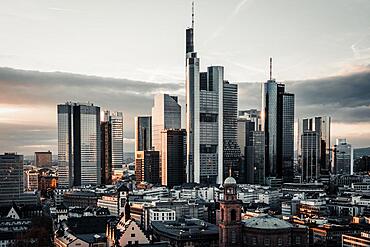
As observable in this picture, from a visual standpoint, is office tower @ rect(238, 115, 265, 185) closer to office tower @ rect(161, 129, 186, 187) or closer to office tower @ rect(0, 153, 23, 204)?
office tower @ rect(161, 129, 186, 187)

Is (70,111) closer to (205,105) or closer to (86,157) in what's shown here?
(86,157)

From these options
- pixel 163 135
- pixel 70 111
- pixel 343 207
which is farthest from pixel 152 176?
pixel 343 207

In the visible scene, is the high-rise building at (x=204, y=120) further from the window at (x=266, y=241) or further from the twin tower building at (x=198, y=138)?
the window at (x=266, y=241)

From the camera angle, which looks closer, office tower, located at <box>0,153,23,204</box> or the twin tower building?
office tower, located at <box>0,153,23,204</box>

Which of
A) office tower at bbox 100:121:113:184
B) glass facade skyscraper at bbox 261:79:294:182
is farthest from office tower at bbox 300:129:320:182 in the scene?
office tower at bbox 100:121:113:184

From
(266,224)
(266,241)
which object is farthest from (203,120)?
(266,241)

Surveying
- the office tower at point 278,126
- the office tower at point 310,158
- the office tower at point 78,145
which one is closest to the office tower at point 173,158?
the office tower at point 78,145
